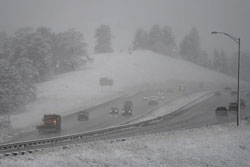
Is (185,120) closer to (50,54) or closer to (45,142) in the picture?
(45,142)

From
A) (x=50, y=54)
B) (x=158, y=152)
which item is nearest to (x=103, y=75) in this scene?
(x=50, y=54)

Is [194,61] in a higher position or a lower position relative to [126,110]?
higher

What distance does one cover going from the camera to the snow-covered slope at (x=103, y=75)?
71.6m

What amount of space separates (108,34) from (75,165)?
12511 centimetres

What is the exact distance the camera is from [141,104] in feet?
259

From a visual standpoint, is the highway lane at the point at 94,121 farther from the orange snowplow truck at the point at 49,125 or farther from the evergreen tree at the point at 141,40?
the evergreen tree at the point at 141,40

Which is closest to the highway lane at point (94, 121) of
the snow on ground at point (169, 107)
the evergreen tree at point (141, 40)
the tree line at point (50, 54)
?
the snow on ground at point (169, 107)

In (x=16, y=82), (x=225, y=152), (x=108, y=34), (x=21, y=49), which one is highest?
(x=108, y=34)

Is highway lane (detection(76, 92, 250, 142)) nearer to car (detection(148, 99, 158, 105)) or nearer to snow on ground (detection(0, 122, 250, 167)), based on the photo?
snow on ground (detection(0, 122, 250, 167))

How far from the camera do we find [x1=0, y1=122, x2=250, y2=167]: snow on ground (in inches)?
981

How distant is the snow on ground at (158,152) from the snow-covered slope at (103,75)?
29701 millimetres

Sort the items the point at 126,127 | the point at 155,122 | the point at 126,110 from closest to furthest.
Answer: the point at 126,127
the point at 155,122
the point at 126,110

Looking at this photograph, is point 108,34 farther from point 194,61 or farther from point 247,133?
point 247,133

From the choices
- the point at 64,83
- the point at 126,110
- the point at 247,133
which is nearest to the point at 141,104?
the point at 126,110
